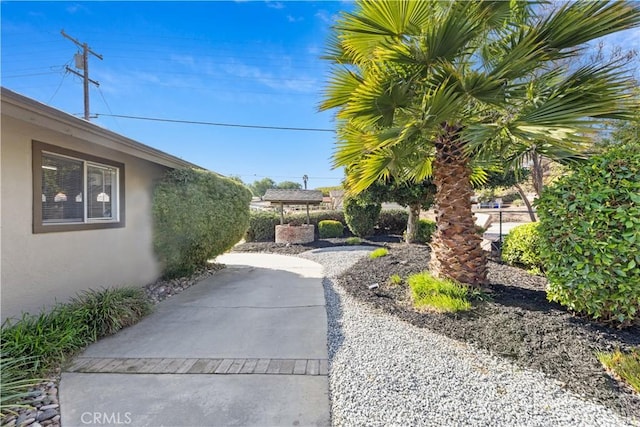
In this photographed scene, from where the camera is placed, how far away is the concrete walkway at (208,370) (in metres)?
2.29

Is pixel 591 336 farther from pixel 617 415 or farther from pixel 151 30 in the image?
pixel 151 30

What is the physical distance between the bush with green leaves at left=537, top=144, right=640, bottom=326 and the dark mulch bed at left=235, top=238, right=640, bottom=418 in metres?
0.34

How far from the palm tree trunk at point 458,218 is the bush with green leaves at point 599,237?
95 cm

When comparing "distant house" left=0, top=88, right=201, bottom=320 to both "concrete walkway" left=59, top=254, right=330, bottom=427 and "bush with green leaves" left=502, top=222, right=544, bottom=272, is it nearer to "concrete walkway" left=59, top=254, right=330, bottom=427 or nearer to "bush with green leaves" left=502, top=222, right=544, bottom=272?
"concrete walkway" left=59, top=254, right=330, bottom=427

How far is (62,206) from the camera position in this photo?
4.31 meters

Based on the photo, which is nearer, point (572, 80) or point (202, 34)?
point (572, 80)

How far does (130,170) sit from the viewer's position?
582 centimetres

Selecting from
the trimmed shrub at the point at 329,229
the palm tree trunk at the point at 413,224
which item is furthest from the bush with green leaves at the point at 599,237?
the trimmed shrub at the point at 329,229

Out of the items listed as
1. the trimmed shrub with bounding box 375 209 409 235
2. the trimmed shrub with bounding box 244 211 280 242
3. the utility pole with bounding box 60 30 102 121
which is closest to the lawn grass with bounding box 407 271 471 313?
the trimmed shrub with bounding box 375 209 409 235

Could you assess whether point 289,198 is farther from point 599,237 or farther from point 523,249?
point 599,237

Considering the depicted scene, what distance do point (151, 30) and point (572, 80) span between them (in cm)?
980

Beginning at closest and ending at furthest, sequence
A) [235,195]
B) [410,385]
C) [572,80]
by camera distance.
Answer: [410,385] < [572,80] < [235,195]

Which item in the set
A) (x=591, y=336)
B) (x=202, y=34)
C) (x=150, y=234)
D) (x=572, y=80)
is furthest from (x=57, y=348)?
(x=202, y=34)

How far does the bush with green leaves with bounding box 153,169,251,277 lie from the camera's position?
6426 mm
